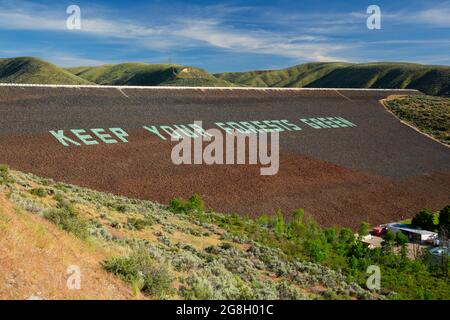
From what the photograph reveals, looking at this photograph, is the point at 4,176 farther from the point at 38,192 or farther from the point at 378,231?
the point at 378,231

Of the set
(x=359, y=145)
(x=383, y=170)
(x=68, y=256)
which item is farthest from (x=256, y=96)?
(x=68, y=256)

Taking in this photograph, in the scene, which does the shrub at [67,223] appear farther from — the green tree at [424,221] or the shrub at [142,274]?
the green tree at [424,221]

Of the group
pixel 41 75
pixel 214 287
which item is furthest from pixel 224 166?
pixel 41 75

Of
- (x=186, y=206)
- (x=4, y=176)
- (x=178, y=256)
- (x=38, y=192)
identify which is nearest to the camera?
(x=178, y=256)

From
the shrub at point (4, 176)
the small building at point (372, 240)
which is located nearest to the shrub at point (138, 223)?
the shrub at point (4, 176)

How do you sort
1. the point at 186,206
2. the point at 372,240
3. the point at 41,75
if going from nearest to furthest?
1. the point at 186,206
2. the point at 372,240
3. the point at 41,75
